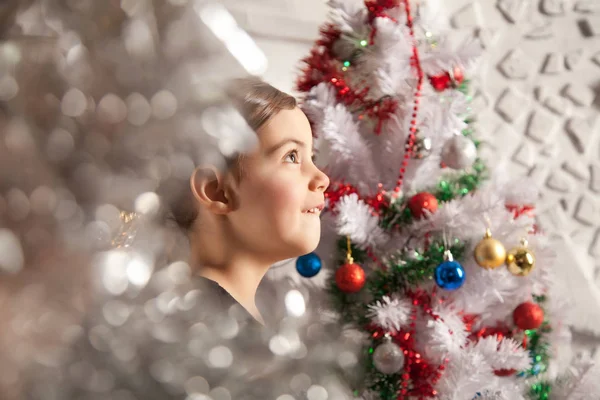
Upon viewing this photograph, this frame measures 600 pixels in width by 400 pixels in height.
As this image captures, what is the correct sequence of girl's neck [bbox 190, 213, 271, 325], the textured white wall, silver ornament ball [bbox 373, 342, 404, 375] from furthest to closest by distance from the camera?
the textured white wall
silver ornament ball [bbox 373, 342, 404, 375]
girl's neck [bbox 190, 213, 271, 325]

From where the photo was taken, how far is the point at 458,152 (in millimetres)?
634

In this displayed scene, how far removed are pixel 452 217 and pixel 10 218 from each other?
0.54 meters

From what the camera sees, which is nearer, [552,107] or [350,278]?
[350,278]

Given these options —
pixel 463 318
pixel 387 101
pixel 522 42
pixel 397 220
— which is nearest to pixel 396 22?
pixel 387 101

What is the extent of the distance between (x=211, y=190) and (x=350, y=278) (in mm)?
407

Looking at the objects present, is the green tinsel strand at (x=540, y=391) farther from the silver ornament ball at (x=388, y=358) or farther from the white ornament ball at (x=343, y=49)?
the white ornament ball at (x=343, y=49)

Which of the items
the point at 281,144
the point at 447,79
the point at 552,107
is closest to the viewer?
the point at 281,144

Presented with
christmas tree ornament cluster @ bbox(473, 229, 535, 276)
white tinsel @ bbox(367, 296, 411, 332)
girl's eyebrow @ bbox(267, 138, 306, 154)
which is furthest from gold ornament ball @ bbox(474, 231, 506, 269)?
girl's eyebrow @ bbox(267, 138, 306, 154)

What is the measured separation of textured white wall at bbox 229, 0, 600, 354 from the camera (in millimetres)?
942

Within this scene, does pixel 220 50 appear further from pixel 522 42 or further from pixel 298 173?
pixel 522 42

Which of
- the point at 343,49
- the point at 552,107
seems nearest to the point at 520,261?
the point at 343,49

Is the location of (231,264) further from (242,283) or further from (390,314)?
(390,314)

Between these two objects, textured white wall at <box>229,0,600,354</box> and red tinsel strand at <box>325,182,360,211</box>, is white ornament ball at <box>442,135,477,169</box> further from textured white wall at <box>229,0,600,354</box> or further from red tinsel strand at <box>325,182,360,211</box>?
textured white wall at <box>229,0,600,354</box>

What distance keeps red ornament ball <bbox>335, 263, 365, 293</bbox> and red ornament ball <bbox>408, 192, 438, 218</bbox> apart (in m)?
0.10
